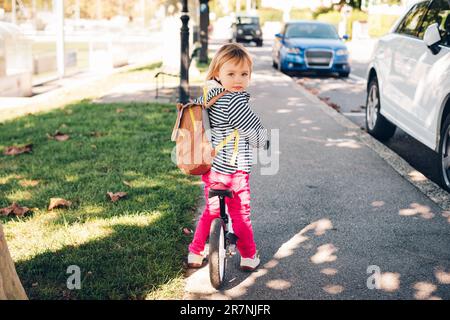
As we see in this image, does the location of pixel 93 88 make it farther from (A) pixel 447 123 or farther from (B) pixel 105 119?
(A) pixel 447 123

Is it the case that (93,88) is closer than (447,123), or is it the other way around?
(447,123)

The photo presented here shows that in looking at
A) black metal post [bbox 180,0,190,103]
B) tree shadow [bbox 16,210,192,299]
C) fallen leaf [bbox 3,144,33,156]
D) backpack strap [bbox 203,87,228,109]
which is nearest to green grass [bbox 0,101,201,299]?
tree shadow [bbox 16,210,192,299]

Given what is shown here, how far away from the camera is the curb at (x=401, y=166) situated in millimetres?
5906

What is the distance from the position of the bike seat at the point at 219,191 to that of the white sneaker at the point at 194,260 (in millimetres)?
555

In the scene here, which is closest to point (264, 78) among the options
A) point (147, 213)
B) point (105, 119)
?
point (105, 119)

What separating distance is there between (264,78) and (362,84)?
2.68 m

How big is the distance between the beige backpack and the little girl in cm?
8

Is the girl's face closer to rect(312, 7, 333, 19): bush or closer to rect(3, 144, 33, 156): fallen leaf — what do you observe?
rect(3, 144, 33, 156): fallen leaf

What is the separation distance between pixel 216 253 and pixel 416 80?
13.2 ft

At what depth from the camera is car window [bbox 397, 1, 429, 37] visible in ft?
24.6

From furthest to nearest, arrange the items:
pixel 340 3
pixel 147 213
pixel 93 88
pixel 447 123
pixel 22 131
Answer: pixel 340 3 → pixel 93 88 → pixel 22 131 → pixel 447 123 → pixel 147 213

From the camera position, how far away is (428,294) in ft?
12.4

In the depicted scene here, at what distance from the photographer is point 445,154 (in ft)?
19.8

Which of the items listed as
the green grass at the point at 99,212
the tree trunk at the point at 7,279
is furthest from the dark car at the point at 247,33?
the tree trunk at the point at 7,279
